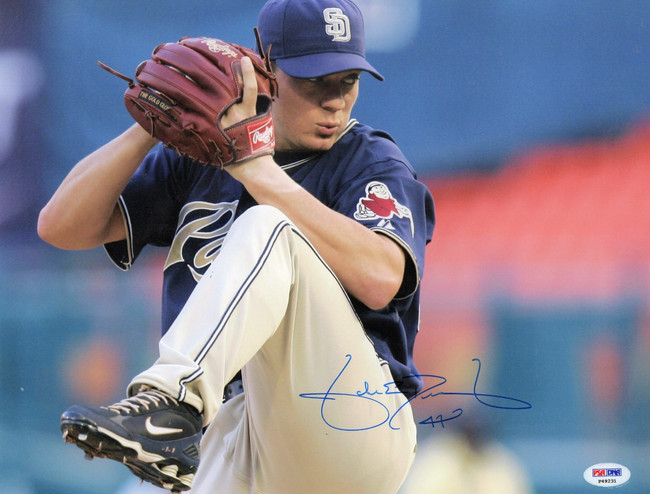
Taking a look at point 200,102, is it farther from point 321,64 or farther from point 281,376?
point 281,376

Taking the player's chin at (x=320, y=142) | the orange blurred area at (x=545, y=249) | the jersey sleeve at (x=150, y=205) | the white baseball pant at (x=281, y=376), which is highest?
the orange blurred area at (x=545, y=249)

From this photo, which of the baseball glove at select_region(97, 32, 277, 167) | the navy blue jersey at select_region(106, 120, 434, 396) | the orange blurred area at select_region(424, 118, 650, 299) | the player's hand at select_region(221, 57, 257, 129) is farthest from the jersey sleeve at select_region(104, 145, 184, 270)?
the orange blurred area at select_region(424, 118, 650, 299)

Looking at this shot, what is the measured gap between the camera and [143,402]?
129cm

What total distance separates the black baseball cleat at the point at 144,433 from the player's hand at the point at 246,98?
0.54 metres

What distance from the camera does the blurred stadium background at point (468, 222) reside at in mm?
2512

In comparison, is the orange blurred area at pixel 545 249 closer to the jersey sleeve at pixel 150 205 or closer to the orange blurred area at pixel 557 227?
the orange blurred area at pixel 557 227

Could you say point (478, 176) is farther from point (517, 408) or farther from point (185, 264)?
point (185, 264)

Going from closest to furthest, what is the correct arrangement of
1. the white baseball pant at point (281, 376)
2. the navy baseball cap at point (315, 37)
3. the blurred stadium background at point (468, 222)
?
the white baseball pant at point (281, 376) → the navy baseball cap at point (315, 37) → the blurred stadium background at point (468, 222)

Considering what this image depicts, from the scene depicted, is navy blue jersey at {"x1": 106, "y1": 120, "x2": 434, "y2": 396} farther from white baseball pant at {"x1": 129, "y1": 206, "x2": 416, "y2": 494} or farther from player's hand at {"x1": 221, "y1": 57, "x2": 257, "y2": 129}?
player's hand at {"x1": 221, "y1": 57, "x2": 257, "y2": 129}

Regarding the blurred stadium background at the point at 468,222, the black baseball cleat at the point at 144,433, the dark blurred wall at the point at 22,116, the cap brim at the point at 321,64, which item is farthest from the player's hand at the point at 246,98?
the dark blurred wall at the point at 22,116

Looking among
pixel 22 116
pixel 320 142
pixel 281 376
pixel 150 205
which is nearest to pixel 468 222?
pixel 320 142

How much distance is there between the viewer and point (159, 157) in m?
1.98

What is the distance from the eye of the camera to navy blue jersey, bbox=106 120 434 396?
1.74 meters

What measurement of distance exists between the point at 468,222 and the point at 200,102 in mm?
1167
